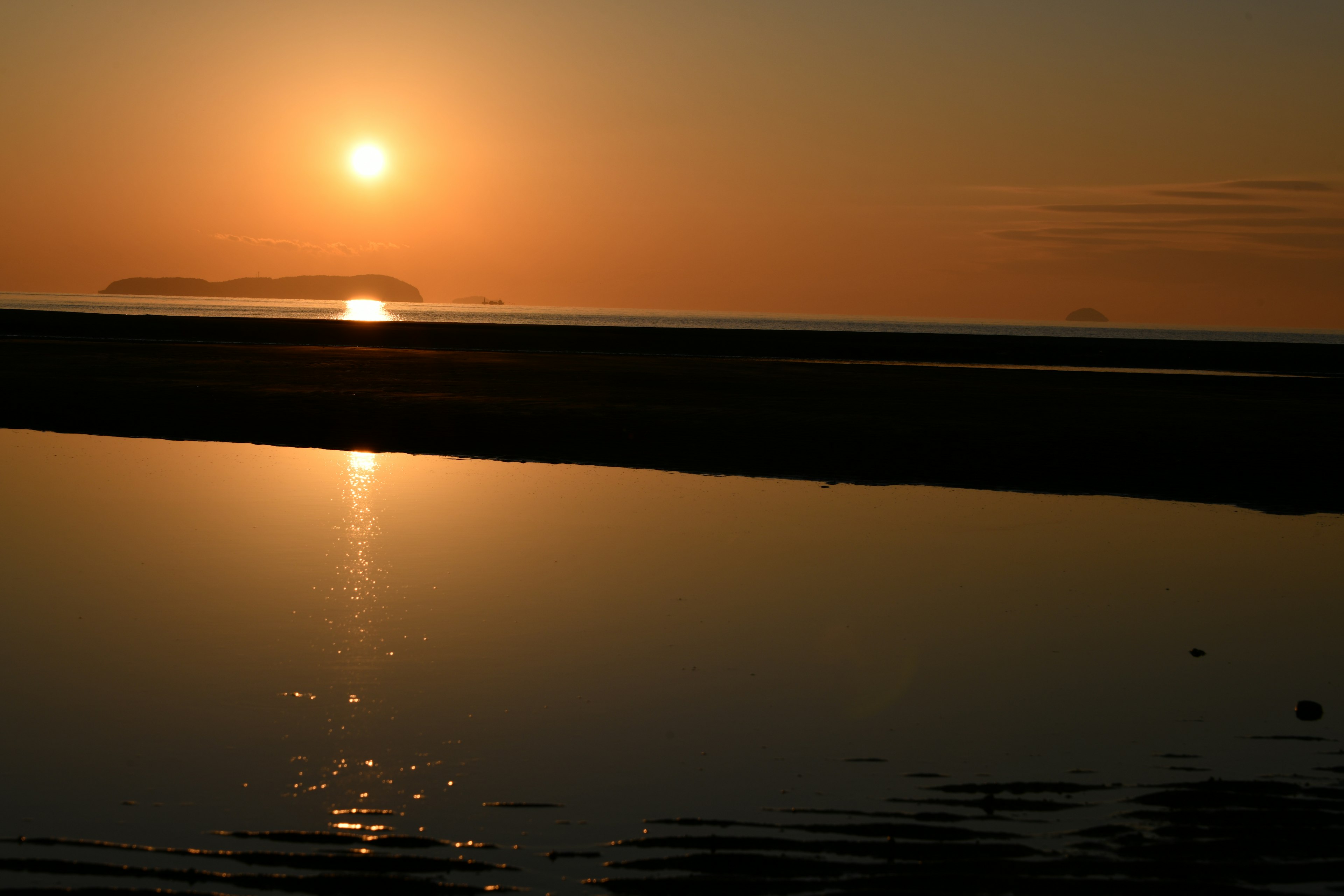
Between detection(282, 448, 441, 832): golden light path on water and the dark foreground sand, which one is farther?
the dark foreground sand

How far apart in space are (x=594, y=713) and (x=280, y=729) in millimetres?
2013

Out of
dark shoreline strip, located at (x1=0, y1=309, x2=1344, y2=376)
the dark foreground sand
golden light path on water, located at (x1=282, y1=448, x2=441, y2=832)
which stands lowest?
golden light path on water, located at (x1=282, y1=448, x2=441, y2=832)

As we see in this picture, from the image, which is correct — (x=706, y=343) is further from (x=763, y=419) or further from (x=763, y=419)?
(x=763, y=419)

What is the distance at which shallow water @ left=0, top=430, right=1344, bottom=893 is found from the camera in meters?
5.64

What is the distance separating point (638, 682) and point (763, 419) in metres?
18.1

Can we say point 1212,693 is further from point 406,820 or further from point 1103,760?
point 406,820

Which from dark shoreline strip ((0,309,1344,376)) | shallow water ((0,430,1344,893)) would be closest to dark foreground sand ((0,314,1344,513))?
shallow water ((0,430,1344,893))

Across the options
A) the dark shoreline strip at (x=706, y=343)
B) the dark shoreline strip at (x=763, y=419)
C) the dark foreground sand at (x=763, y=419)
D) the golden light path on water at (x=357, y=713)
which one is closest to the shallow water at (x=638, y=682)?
the golden light path on water at (x=357, y=713)

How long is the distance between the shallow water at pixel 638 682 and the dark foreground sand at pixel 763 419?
447 centimetres

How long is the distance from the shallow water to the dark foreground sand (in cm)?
447

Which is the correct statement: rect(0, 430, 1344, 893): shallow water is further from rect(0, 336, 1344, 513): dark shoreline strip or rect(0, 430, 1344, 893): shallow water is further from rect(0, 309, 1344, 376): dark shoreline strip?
rect(0, 309, 1344, 376): dark shoreline strip

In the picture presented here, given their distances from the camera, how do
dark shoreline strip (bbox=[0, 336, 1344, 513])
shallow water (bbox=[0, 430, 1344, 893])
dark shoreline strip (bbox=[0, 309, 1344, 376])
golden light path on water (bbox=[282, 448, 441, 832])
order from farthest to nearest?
1. dark shoreline strip (bbox=[0, 309, 1344, 376])
2. dark shoreline strip (bbox=[0, 336, 1344, 513])
3. golden light path on water (bbox=[282, 448, 441, 832])
4. shallow water (bbox=[0, 430, 1344, 893])

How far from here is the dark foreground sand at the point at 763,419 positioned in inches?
787

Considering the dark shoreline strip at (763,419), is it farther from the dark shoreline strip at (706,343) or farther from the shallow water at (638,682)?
the dark shoreline strip at (706,343)
